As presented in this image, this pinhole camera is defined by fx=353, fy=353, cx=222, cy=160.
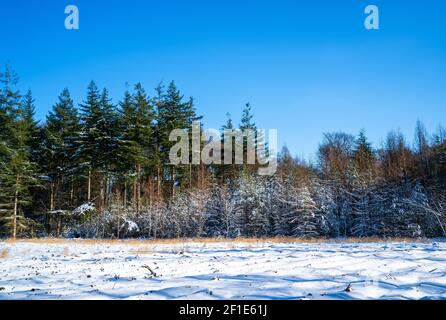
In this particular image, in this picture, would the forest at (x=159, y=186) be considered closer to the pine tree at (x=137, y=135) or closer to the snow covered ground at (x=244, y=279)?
the pine tree at (x=137, y=135)

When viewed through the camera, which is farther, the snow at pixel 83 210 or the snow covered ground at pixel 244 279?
the snow at pixel 83 210

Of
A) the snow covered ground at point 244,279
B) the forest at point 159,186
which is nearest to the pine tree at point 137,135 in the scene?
the forest at point 159,186

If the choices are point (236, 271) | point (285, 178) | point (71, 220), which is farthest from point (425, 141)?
point (236, 271)

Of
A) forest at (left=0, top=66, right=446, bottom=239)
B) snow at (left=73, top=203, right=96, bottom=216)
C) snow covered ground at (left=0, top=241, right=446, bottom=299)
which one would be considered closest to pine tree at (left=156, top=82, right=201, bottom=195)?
forest at (left=0, top=66, right=446, bottom=239)

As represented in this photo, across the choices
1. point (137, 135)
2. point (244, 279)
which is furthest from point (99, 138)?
point (244, 279)

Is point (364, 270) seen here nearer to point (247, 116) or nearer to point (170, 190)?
point (170, 190)

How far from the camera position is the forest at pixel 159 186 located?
3045cm

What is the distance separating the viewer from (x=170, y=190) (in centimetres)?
3816

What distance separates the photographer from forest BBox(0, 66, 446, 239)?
3045 cm

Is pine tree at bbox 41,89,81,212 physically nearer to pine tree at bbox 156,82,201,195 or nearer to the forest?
the forest

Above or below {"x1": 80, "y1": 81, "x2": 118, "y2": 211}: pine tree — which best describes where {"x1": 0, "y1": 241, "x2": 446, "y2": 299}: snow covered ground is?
below

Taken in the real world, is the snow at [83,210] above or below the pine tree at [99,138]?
below

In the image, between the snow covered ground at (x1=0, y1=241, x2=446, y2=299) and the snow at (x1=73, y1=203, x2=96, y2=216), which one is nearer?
the snow covered ground at (x1=0, y1=241, x2=446, y2=299)

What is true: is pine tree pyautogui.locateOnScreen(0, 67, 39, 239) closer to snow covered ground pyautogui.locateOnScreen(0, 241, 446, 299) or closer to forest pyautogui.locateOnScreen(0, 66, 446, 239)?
forest pyautogui.locateOnScreen(0, 66, 446, 239)
